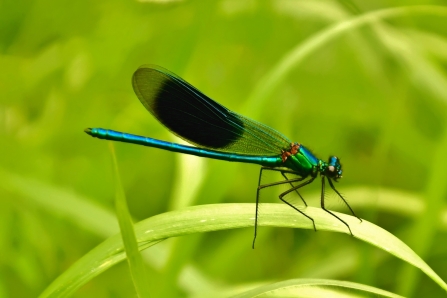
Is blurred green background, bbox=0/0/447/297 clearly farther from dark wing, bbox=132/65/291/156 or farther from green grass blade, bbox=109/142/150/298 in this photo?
green grass blade, bbox=109/142/150/298

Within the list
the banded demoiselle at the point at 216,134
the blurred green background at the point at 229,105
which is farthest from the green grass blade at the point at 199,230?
the banded demoiselle at the point at 216,134

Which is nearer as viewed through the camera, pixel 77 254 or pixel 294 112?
pixel 77 254

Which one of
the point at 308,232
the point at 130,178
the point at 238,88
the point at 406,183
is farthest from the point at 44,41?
the point at 406,183

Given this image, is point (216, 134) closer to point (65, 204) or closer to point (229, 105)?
point (65, 204)

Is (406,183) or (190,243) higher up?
(406,183)

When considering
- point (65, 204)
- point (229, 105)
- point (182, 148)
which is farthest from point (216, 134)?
point (229, 105)

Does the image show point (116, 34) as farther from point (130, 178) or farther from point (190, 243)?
point (190, 243)


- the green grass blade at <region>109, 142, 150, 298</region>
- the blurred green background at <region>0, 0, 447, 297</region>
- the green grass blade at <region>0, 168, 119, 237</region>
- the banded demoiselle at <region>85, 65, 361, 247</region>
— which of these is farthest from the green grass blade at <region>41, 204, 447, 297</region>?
the green grass blade at <region>0, 168, 119, 237</region>
